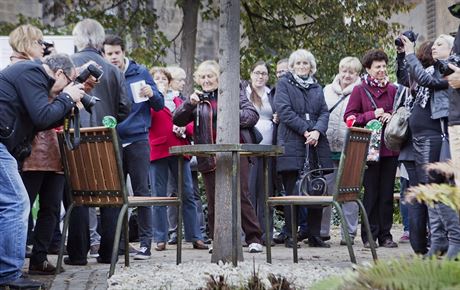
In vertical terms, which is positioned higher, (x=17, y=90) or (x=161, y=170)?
(x=17, y=90)

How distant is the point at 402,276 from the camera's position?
12.1ft

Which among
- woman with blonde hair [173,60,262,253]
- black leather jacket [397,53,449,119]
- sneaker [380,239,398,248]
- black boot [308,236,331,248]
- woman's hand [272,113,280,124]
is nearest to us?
black leather jacket [397,53,449,119]

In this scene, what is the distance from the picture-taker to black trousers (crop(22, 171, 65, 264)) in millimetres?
8172

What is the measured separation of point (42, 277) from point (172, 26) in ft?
74.9

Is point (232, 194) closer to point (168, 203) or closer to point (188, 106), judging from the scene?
point (168, 203)

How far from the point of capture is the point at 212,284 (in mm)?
5910

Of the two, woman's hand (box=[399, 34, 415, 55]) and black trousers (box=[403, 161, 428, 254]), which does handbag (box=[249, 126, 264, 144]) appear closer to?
black trousers (box=[403, 161, 428, 254])

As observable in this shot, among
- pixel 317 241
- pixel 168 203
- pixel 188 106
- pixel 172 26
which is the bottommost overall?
pixel 317 241

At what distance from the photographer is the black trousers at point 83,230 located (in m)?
8.78

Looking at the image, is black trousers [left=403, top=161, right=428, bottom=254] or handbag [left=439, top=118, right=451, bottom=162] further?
black trousers [left=403, top=161, right=428, bottom=254]

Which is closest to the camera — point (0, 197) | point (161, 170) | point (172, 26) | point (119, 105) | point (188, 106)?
point (0, 197)

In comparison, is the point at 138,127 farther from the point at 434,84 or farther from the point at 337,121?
the point at 434,84

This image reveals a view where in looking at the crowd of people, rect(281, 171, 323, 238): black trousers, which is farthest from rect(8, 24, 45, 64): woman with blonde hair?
rect(281, 171, 323, 238): black trousers

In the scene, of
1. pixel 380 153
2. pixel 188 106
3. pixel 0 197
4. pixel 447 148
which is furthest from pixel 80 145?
pixel 380 153
